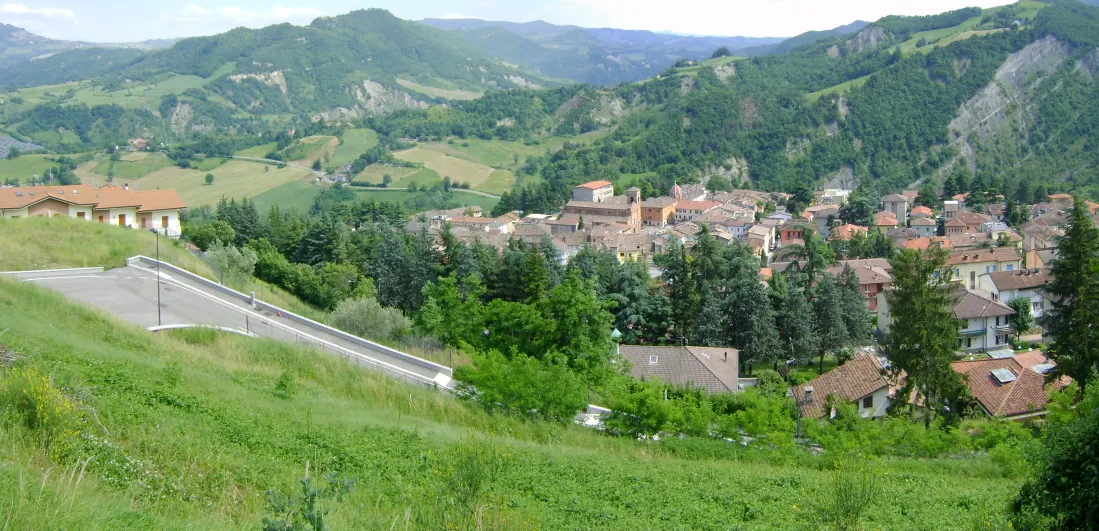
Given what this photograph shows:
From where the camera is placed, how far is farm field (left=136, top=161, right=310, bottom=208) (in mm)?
97000

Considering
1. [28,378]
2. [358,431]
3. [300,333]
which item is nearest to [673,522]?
[358,431]

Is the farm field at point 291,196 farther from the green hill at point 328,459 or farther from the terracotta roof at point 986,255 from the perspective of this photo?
the green hill at point 328,459

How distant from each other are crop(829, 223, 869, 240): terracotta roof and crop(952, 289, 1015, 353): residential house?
23223 mm

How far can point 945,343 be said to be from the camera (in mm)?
18656

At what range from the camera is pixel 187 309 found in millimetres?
19078

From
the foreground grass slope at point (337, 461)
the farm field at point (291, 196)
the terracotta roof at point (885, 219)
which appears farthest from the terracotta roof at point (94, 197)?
the farm field at point (291, 196)

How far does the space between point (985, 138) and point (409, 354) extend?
111 metres

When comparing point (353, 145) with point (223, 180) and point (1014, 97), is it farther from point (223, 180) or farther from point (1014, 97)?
point (1014, 97)

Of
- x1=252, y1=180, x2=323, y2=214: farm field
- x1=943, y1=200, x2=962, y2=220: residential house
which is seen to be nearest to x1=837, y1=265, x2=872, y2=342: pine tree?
x1=943, y1=200, x2=962, y2=220: residential house

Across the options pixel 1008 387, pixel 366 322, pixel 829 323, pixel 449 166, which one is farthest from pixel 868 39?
pixel 366 322

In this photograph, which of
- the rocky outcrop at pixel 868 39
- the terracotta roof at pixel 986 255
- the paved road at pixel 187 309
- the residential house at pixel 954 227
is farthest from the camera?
the rocky outcrop at pixel 868 39

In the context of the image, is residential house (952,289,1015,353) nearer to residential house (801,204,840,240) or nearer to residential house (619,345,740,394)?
residential house (619,345,740,394)

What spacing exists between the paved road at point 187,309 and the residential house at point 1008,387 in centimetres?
1366

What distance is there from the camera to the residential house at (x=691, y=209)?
77.6m
